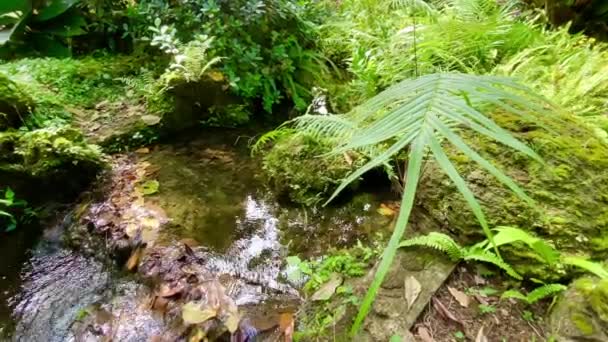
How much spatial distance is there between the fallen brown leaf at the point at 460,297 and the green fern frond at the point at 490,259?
0.49 feet

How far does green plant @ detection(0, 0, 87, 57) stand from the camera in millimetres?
3715

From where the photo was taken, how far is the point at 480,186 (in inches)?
77.4

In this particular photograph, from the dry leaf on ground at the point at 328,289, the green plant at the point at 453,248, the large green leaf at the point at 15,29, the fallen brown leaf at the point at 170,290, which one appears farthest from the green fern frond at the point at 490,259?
the large green leaf at the point at 15,29

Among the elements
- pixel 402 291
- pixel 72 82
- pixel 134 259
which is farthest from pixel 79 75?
pixel 402 291

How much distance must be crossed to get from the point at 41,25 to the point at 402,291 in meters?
3.99

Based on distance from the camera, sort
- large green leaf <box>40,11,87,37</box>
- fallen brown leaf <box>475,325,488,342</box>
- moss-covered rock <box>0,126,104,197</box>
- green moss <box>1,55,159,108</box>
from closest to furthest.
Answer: fallen brown leaf <box>475,325,488,342</box>
moss-covered rock <box>0,126,104,197</box>
green moss <box>1,55,159,108</box>
large green leaf <box>40,11,87,37</box>

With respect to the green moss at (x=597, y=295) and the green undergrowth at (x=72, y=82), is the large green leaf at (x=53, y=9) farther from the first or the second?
the green moss at (x=597, y=295)

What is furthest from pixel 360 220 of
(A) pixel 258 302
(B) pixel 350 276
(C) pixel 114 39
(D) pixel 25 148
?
(C) pixel 114 39

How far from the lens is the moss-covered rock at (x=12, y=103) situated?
279 cm

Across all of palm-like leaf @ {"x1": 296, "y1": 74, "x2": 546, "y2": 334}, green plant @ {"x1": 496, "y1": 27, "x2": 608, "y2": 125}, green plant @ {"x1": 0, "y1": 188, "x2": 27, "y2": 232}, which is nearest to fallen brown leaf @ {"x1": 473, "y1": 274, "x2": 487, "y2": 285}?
palm-like leaf @ {"x1": 296, "y1": 74, "x2": 546, "y2": 334}

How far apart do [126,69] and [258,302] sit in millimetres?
2633

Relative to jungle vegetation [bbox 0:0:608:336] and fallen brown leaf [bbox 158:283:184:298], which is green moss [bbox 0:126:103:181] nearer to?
jungle vegetation [bbox 0:0:608:336]

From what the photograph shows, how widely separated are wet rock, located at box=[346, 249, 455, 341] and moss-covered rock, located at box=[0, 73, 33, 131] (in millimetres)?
2528

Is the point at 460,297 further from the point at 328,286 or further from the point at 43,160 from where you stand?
the point at 43,160
